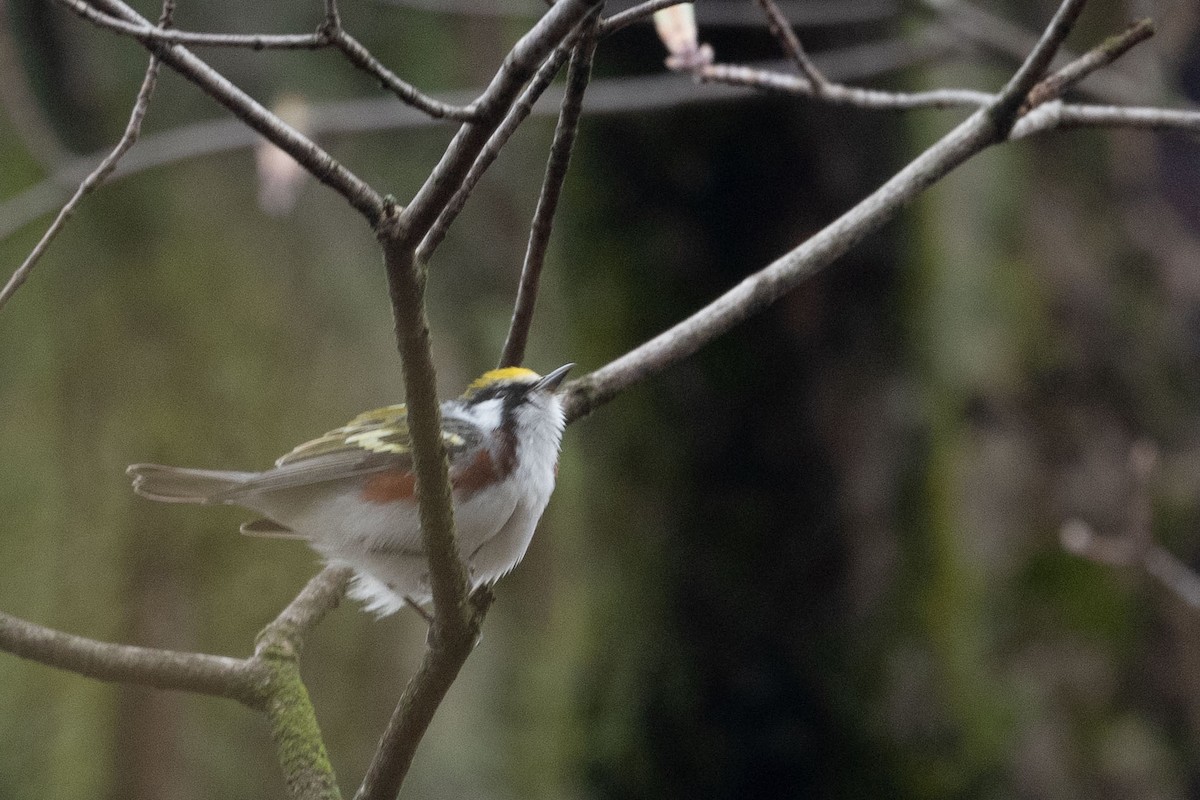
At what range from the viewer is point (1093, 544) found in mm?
3402

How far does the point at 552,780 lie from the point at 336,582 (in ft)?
8.62

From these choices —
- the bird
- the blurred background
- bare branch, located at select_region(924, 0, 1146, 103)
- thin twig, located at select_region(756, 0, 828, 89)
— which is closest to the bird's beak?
the bird

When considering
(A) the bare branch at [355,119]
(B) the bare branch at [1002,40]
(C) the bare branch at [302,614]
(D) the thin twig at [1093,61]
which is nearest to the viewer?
(D) the thin twig at [1093,61]

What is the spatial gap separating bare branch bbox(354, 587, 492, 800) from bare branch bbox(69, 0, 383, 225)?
0.79 m

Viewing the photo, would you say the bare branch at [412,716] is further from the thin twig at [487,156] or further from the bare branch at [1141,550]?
the bare branch at [1141,550]

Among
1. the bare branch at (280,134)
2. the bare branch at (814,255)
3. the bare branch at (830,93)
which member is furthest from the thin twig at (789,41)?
the bare branch at (280,134)

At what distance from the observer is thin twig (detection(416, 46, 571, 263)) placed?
1500mm

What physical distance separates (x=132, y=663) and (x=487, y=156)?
40.9 inches

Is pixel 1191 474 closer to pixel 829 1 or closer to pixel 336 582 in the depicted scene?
pixel 829 1

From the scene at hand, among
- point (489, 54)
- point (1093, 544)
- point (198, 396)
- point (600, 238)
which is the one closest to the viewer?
point (1093, 544)

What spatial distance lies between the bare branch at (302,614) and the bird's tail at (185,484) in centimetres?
29

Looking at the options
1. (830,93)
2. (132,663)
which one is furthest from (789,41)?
(132,663)

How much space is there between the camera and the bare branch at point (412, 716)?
1869mm

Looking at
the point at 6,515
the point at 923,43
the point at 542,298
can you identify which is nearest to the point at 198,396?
the point at 6,515
